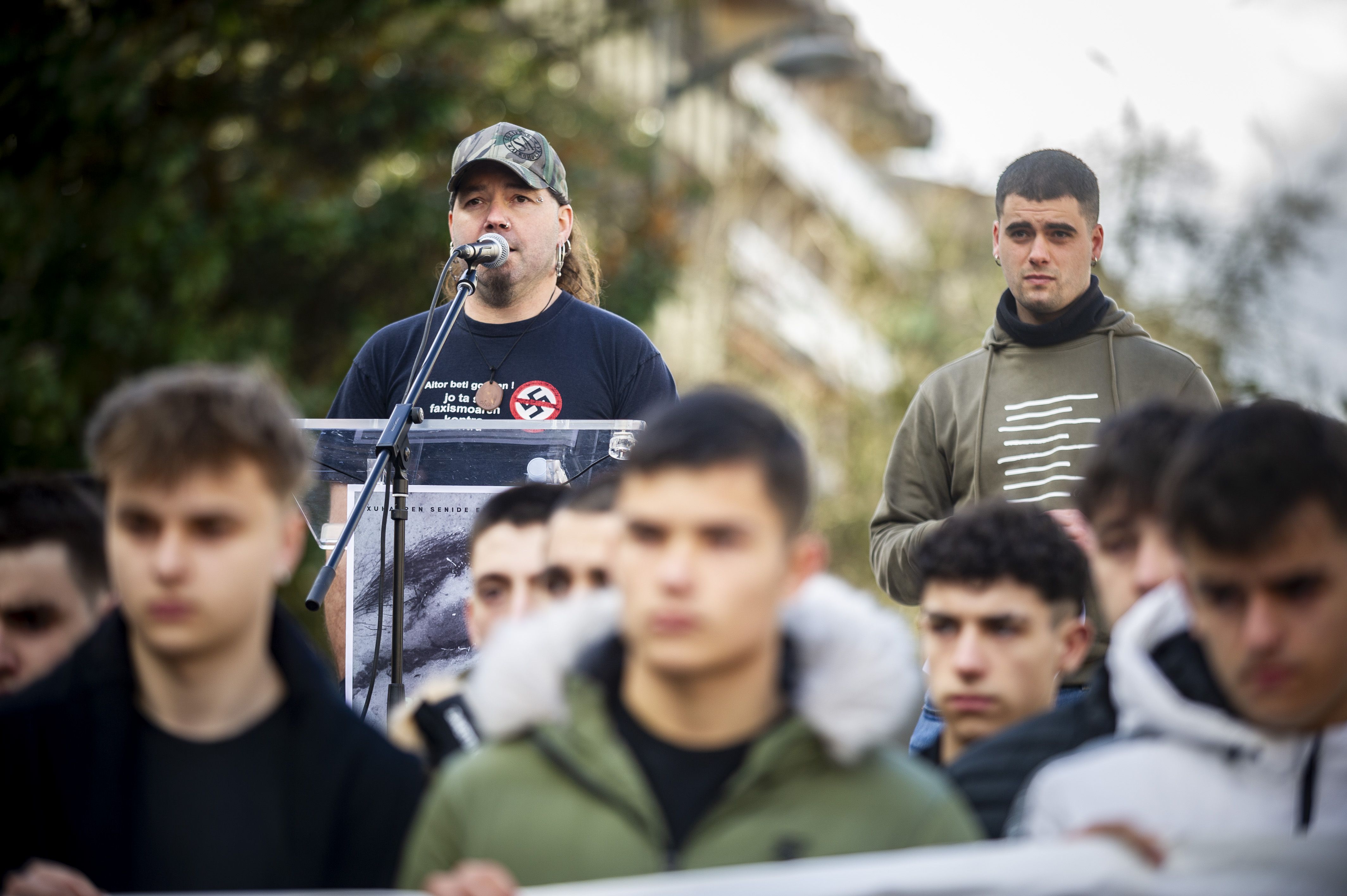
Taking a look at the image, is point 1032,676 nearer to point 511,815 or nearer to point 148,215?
point 511,815

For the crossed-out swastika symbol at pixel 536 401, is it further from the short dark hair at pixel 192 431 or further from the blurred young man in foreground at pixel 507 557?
the short dark hair at pixel 192 431

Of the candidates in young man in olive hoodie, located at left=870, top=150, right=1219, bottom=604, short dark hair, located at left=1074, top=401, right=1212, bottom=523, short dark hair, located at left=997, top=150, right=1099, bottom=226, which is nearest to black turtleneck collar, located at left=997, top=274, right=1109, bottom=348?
young man in olive hoodie, located at left=870, top=150, right=1219, bottom=604

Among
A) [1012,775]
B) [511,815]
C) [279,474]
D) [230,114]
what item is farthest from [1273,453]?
[230,114]

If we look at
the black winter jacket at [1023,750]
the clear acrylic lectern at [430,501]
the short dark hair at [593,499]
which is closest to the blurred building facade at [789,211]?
the clear acrylic lectern at [430,501]

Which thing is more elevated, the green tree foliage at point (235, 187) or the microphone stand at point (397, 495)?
the green tree foliage at point (235, 187)

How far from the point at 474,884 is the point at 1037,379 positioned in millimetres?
2869

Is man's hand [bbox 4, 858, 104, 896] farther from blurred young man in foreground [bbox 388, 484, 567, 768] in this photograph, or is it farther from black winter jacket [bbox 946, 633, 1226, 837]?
black winter jacket [bbox 946, 633, 1226, 837]

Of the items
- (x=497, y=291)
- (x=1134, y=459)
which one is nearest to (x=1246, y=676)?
(x=1134, y=459)

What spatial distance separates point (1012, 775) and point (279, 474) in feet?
5.04

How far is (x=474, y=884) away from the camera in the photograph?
7.52 ft

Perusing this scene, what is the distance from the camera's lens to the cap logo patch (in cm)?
493

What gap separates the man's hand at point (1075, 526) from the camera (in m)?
3.79

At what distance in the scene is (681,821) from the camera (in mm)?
2479

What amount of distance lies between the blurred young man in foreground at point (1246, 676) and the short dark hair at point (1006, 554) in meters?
0.89
